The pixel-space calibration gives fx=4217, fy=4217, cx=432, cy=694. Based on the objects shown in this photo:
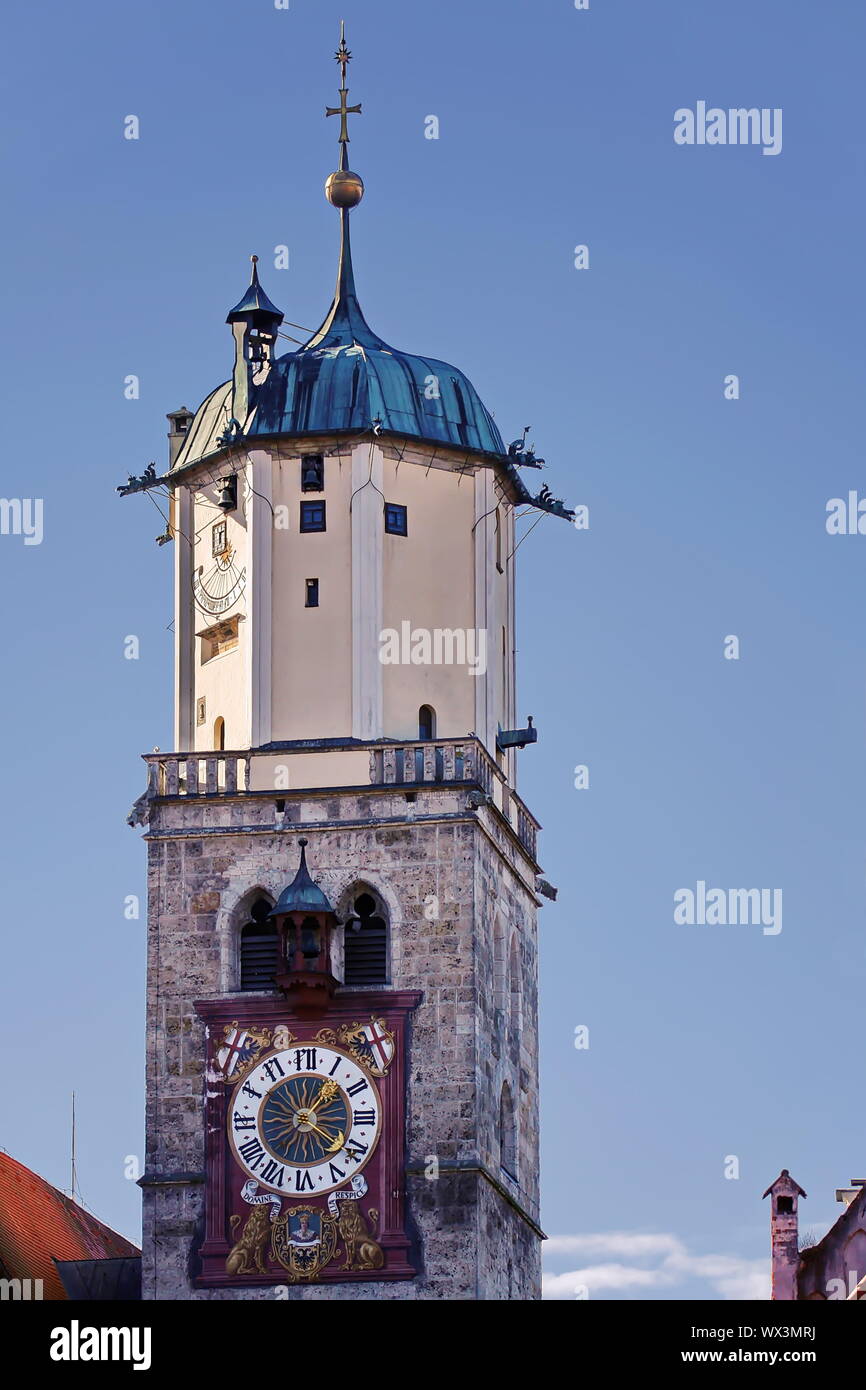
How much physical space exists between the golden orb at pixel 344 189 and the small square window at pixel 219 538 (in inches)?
217

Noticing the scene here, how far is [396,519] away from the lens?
60.9 m

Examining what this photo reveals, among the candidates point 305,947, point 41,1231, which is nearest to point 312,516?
point 305,947

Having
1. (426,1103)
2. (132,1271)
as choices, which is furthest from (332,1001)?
(132,1271)

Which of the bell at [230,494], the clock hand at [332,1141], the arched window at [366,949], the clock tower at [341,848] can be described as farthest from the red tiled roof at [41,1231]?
the bell at [230,494]

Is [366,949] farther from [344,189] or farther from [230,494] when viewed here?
[344,189]

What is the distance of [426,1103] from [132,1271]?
655cm

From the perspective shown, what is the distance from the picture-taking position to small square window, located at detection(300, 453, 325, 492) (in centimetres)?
6084

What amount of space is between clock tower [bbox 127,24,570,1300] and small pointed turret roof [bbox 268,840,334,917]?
0.09 meters

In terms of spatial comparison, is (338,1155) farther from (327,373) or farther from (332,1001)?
(327,373)

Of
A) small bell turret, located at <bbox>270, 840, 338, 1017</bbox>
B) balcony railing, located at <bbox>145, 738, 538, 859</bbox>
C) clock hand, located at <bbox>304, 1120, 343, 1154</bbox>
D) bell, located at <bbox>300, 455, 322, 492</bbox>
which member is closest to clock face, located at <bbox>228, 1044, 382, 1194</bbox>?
clock hand, located at <bbox>304, 1120, 343, 1154</bbox>

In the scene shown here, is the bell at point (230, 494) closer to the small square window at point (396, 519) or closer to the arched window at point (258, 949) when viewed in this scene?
the small square window at point (396, 519)

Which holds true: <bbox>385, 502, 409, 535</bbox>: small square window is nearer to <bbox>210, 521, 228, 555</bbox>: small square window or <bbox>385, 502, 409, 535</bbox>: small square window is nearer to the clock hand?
<bbox>210, 521, 228, 555</bbox>: small square window

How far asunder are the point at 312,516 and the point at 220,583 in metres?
1.93

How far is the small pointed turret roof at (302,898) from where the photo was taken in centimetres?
5759
